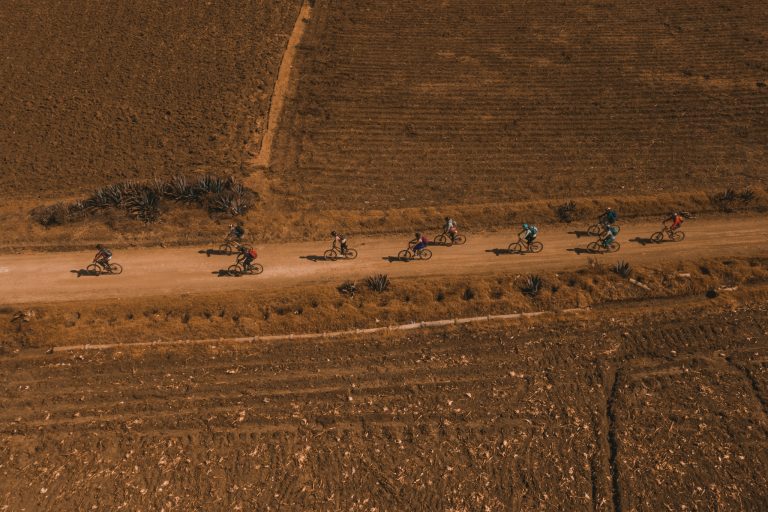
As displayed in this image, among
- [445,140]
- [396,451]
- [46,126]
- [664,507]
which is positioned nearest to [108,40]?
[46,126]

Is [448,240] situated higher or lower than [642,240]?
higher

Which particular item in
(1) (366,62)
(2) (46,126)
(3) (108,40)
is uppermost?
(3) (108,40)

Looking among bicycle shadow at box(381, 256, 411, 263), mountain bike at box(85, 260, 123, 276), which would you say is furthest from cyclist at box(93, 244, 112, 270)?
bicycle shadow at box(381, 256, 411, 263)

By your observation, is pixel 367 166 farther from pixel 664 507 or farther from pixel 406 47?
pixel 664 507

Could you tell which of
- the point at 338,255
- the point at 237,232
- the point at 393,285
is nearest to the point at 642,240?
the point at 393,285

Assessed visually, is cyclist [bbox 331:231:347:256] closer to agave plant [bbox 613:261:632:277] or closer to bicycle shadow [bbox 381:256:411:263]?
bicycle shadow [bbox 381:256:411:263]

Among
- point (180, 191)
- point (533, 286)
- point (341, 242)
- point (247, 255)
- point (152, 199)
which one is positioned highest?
point (180, 191)

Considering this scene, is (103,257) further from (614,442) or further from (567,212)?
(567,212)
